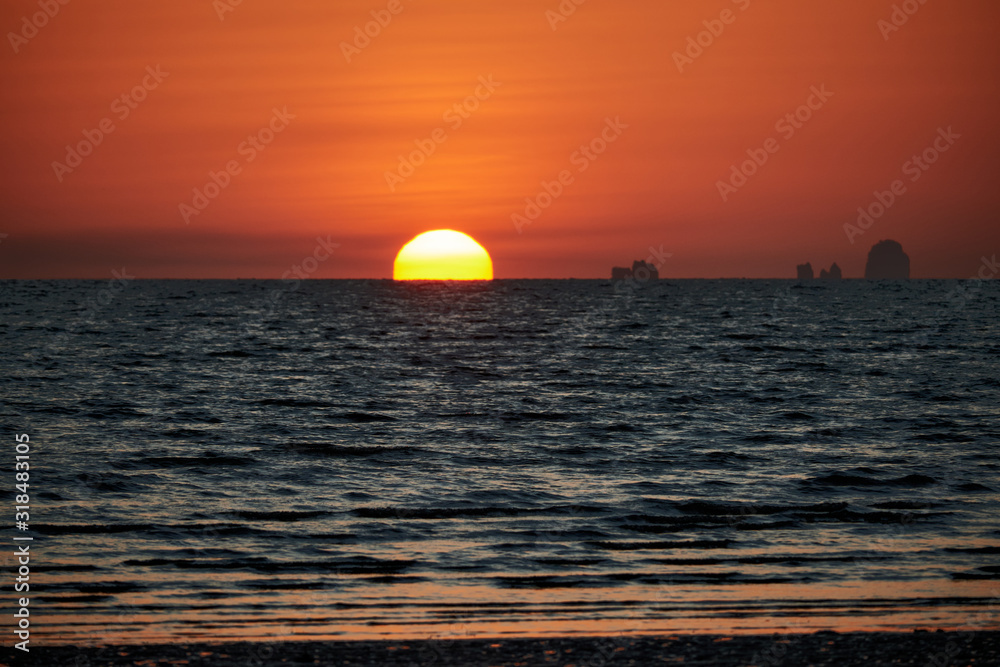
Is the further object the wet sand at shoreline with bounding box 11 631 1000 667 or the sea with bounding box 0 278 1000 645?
the sea with bounding box 0 278 1000 645

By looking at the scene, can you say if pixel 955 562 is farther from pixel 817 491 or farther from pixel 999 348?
pixel 999 348

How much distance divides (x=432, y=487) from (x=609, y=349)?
125 ft

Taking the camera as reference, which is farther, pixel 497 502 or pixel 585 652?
pixel 497 502

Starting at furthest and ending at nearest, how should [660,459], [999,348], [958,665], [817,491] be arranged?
[999,348] < [660,459] < [817,491] < [958,665]

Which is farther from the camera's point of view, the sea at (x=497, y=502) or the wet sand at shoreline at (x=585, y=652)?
the sea at (x=497, y=502)

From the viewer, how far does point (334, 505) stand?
16.2m

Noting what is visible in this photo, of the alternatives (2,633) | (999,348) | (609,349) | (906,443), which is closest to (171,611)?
(2,633)

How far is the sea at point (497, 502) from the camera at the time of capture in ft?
33.9

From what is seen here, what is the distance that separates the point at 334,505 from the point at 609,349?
39.9 metres

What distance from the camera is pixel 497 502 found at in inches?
640

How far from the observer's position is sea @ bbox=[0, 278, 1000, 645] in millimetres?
10320

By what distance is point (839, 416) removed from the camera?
92.3 feet

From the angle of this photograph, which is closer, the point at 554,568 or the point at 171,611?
the point at 171,611

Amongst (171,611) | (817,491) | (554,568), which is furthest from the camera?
(817,491)
